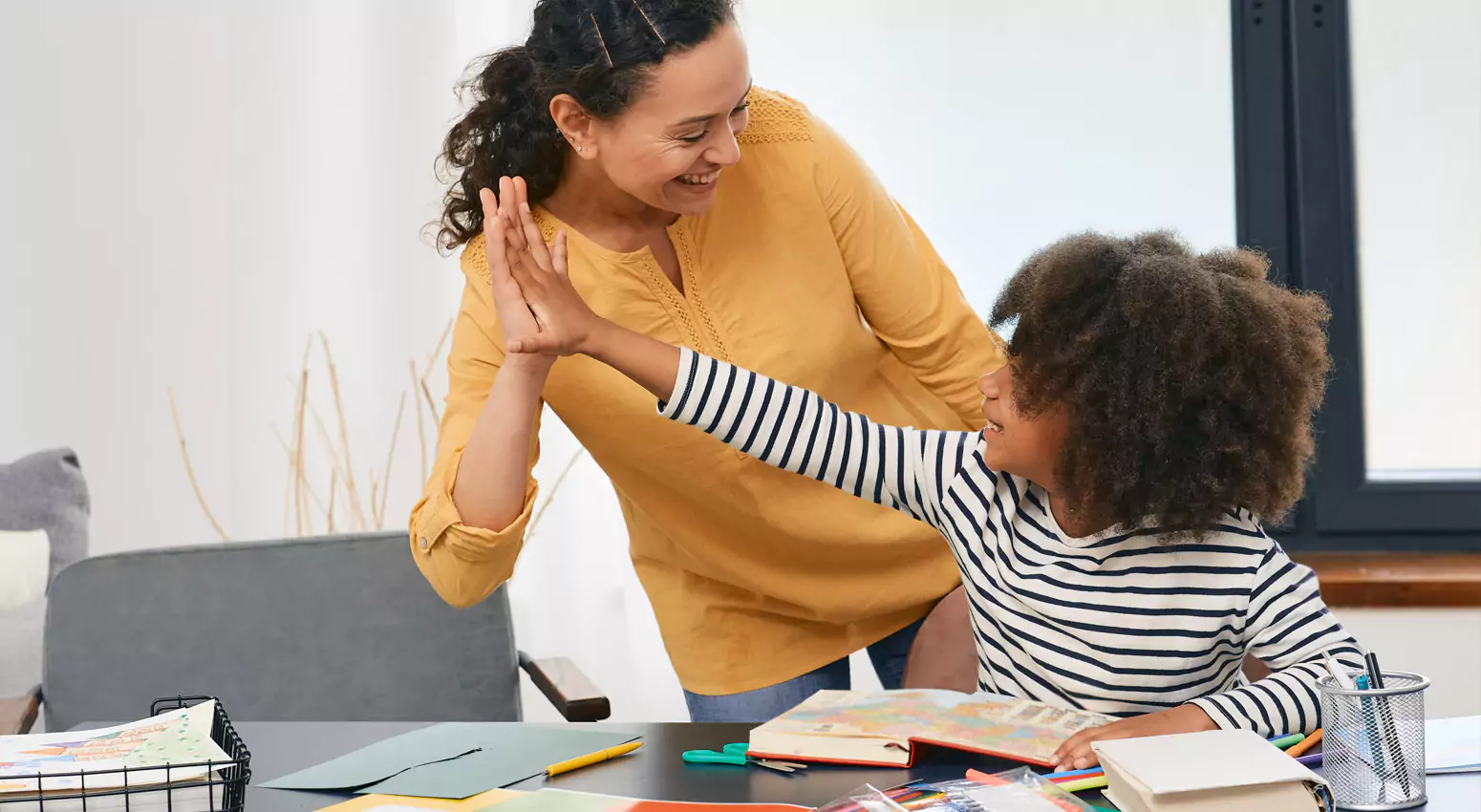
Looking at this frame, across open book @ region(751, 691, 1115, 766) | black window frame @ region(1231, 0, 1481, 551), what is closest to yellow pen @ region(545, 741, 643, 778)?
open book @ region(751, 691, 1115, 766)

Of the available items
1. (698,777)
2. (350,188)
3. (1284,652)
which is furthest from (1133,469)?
(350,188)

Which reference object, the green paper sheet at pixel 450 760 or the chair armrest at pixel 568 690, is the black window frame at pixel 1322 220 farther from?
the green paper sheet at pixel 450 760

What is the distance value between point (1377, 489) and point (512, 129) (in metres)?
1.97

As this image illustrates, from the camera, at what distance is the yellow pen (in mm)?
1043

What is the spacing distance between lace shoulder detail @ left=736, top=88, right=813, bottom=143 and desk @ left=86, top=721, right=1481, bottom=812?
2.41 feet

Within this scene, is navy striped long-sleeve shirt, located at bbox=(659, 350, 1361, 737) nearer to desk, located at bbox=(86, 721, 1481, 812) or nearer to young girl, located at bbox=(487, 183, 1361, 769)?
young girl, located at bbox=(487, 183, 1361, 769)

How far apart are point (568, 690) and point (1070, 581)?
0.77 m

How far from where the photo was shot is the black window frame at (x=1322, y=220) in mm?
2566

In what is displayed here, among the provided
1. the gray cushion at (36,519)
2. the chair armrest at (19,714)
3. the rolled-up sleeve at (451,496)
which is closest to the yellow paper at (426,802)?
the rolled-up sleeve at (451,496)

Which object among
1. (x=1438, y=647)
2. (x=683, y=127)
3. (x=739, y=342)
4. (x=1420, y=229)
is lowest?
(x=1438, y=647)

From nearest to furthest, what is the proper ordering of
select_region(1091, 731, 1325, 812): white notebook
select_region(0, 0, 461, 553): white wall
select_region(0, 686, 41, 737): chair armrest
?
select_region(1091, 731, 1325, 812): white notebook → select_region(0, 686, 41, 737): chair armrest → select_region(0, 0, 461, 553): white wall

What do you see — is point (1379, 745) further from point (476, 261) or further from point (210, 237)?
point (210, 237)

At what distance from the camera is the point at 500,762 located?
1.07 metres

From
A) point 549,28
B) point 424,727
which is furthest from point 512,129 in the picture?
point 424,727
